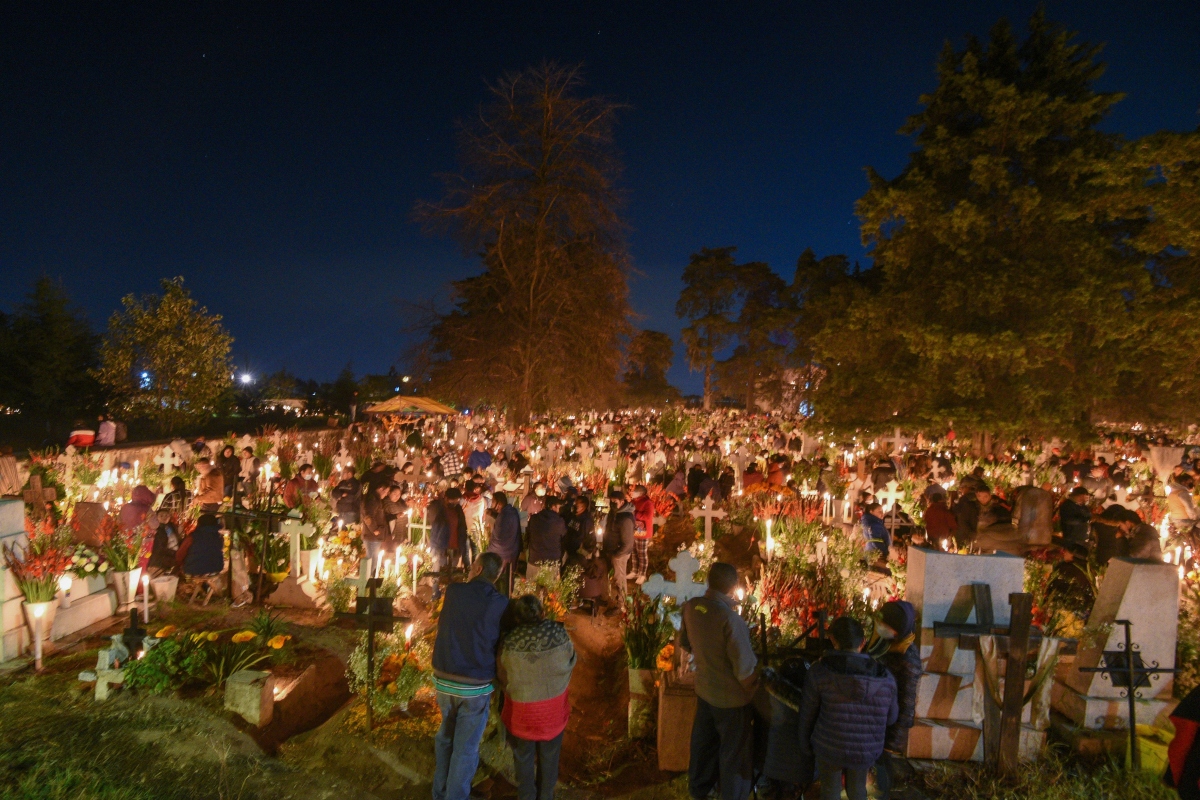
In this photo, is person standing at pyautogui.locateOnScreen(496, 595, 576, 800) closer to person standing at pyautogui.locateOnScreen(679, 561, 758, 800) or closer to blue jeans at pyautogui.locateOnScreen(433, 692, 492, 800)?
blue jeans at pyautogui.locateOnScreen(433, 692, 492, 800)

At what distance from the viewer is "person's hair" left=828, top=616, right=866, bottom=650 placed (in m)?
3.64

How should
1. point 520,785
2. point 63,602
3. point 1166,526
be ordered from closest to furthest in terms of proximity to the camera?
1. point 520,785
2. point 63,602
3. point 1166,526

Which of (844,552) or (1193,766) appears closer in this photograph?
(1193,766)

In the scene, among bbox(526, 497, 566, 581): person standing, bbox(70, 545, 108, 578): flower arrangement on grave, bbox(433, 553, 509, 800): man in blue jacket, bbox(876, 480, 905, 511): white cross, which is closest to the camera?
bbox(433, 553, 509, 800): man in blue jacket

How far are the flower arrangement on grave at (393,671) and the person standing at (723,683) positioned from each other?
7.07 ft

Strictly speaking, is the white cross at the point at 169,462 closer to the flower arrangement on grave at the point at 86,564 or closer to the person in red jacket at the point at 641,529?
the flower arrangement on grave at the point at 86,564

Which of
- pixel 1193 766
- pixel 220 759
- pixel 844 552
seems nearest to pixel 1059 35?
pixel 844 552

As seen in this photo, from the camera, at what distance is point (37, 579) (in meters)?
6.05

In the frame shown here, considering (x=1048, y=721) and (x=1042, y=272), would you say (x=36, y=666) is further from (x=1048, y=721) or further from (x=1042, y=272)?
(x=1042, y=272)

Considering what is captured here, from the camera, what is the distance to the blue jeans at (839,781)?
3771 millimetres

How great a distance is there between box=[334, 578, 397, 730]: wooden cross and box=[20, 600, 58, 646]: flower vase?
2913 millimetres

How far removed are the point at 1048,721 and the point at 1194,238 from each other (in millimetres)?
14014

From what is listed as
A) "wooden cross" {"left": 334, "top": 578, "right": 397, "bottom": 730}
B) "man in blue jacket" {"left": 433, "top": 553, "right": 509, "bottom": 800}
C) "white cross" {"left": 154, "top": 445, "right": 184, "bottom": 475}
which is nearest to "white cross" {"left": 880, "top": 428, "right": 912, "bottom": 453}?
"wooden cross" {"left": 334, "top": 578, "right": 397, "bottom": 730}

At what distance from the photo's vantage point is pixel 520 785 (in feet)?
13.9
